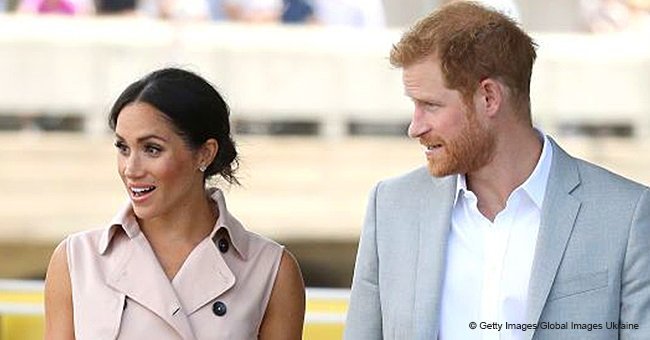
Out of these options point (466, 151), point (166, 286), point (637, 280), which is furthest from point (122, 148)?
point (637, 280)

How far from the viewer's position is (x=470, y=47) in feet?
8.84

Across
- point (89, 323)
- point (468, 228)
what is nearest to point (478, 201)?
point (468, 228)

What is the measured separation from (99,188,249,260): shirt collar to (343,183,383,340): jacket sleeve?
29 centimetres

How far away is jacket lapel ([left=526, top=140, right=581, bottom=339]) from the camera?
2693 mm

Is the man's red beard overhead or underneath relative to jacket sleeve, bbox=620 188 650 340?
overhead

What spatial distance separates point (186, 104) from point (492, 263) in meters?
0.71

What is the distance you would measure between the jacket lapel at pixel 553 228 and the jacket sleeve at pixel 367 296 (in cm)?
33

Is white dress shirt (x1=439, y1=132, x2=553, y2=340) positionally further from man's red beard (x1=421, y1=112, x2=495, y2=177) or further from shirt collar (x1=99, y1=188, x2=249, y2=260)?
shirt collar (x1=99, y1=188, x2=249, y2=260)

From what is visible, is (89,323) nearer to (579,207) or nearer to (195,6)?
(579,207)

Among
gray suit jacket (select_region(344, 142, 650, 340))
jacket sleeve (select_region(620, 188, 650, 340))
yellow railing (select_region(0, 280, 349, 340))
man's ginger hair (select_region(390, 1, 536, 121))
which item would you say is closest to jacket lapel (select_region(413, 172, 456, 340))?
gray suit jacket (select_region(344, 142, 650, 340))

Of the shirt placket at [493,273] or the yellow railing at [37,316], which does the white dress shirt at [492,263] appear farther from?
the yellow railing at [37,316]

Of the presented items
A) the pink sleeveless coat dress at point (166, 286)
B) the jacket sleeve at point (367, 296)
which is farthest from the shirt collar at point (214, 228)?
the jacket sleeve at point (367, 296)

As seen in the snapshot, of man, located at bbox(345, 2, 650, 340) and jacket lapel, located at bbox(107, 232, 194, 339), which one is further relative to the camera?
jacket lapel, located at bbox(107, 232, 194, 339)

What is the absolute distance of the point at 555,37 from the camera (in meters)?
6.86
